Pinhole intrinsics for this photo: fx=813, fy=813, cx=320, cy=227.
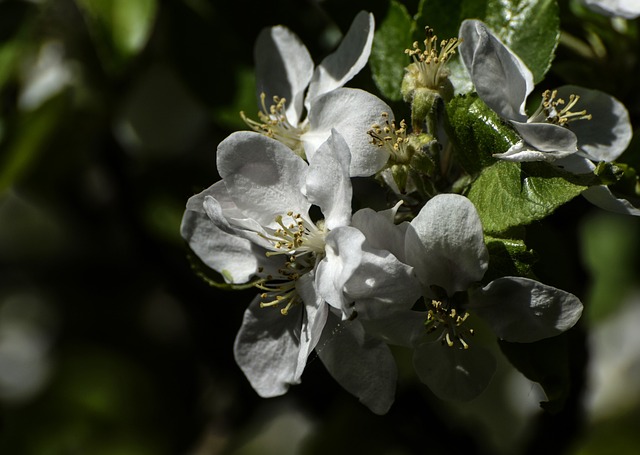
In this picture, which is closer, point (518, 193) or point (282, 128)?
point (518, 193)

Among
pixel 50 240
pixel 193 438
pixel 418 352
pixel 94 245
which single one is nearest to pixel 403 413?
pixel 193 438

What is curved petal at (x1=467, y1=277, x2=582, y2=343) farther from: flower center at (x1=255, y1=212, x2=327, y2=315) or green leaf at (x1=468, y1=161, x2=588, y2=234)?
flower center at (x1=255, y1=212, x2=327, y2=315)

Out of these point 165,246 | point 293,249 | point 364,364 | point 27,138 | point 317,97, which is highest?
point 317,97

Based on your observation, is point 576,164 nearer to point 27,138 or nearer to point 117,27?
point 117,27

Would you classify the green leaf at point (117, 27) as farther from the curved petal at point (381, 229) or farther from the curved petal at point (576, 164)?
the curved petal at point (576, 164)

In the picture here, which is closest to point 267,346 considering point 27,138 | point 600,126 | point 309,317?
point 309,317

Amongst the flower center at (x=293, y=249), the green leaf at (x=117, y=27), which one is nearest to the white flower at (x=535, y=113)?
the flower center at (x=293, y=249)

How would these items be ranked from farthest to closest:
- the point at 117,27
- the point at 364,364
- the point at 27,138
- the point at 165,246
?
the point at 165,246
the point at 27,138
the point at 117,27
the point at 364,364
